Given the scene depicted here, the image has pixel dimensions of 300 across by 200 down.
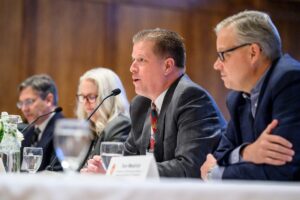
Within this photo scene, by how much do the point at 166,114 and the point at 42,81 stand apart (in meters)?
2.35

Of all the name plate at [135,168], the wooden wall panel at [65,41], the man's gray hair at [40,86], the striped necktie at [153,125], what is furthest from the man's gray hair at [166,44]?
the wooden wall panel at [65,41]

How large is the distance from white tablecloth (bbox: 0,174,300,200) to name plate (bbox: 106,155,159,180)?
0.37 m

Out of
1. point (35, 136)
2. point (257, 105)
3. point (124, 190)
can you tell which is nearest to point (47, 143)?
point (35, 136)

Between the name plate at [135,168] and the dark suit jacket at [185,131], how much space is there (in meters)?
0.84

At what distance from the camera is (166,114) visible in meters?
2.55

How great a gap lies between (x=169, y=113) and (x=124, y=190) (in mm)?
1581

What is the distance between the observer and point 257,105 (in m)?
2.04

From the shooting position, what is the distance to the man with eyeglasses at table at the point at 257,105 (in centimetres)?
183

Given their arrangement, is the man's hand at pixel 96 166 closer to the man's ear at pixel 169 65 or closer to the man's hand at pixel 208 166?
the man's hand at pixel 208 166

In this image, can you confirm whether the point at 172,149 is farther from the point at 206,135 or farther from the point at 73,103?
the point at 73,103

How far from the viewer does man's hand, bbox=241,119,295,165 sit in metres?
1.81

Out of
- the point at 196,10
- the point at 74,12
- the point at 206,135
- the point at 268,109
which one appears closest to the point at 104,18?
the point at 74,12

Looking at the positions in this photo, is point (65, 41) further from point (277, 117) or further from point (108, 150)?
point (277, 117)

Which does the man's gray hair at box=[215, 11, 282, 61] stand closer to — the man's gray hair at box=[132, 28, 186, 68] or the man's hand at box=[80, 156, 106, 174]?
the man's gray hair at box=[132, 28, 186, 68]
